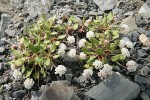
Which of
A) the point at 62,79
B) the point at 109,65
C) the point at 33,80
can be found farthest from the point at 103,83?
the point at 33,80

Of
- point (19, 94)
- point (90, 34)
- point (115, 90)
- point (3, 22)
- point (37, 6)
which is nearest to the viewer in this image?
point (115, 90)

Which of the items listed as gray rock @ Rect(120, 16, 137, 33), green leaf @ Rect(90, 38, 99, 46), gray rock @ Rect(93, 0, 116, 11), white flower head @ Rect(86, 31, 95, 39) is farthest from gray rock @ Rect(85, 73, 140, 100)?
gray rock @ Rect(93, 0, 116, 11)

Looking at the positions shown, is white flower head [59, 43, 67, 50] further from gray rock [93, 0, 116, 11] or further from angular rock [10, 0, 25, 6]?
angular rock [10, 0, 25, 6]

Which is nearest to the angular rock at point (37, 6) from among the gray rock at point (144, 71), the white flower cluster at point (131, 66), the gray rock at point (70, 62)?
the gray rock at point (70, 62)

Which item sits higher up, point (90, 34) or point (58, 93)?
point (90, 34)

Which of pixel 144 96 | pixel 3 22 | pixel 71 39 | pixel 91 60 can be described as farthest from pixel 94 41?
pixel 3 22

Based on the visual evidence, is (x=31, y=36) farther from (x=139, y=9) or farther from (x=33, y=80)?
(x=139, y=9)

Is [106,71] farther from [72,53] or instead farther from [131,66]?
[72,53]

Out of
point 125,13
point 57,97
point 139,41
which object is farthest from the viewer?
point 125,13
